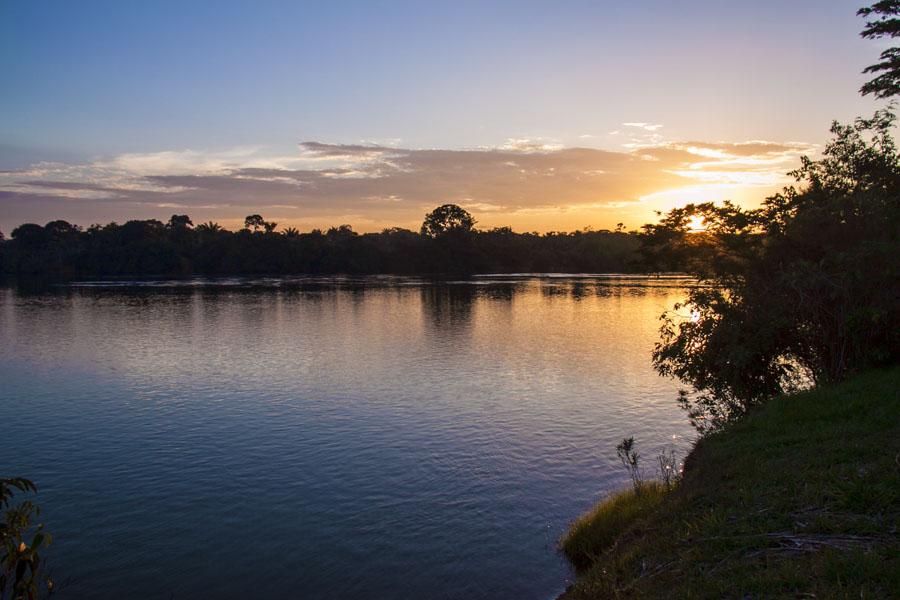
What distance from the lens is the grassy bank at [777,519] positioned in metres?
8.52

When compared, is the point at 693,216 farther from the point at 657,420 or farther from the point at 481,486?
the point at 481,486

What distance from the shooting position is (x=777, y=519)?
1048 cm

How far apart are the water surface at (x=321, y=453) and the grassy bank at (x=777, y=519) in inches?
155

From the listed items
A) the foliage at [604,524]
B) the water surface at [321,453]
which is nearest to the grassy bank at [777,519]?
the foliage at [604,524]

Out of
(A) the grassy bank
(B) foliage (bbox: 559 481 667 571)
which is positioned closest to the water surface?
(B) foliage (bbox: 559 481 667 571)

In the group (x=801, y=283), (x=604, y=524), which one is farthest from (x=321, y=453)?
(x=801, y=283)

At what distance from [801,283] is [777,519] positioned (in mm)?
12898

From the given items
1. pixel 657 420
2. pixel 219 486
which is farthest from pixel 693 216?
pixel 219 486

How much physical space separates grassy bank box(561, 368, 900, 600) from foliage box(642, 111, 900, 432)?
4.13 meters

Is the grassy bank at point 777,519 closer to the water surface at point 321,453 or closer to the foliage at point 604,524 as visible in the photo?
the foliage at point 604,524

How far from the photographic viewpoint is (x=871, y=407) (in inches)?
604

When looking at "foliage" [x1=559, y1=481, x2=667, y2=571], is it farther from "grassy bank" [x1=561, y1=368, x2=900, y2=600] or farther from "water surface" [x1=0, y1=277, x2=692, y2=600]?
"water surface" [x1=0, y1=277, x2=692, y2=600]

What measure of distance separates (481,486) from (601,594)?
11.5 metres

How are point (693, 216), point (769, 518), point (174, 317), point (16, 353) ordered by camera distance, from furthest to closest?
1. point (174, 317)
2. point (16, 353)
3. point (693, 216)
4. point (769, 518)
